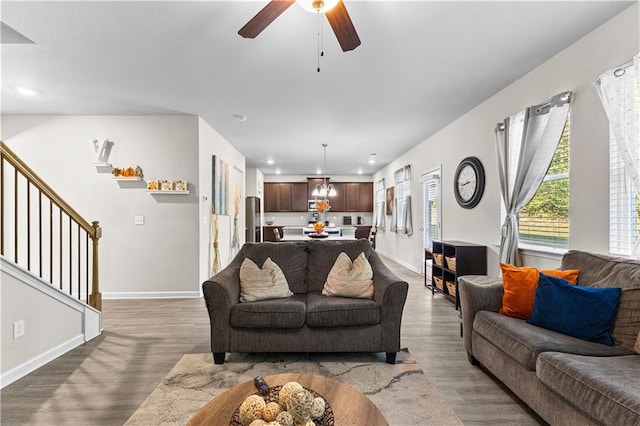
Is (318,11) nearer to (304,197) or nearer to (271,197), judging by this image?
(304,197)

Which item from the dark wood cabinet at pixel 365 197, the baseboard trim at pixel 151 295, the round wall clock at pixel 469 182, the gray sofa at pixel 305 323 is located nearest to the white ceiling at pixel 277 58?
the round wall clock at pixel 469 182

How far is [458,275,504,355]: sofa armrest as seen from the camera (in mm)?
2482

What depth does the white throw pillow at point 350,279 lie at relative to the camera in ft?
8.95

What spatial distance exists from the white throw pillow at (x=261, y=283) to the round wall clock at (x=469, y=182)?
2997 mm

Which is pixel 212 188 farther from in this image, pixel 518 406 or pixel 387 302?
pixel 518 406

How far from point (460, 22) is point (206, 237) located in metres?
4.45

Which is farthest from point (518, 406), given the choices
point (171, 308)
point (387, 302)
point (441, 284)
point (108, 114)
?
point (108, 114)

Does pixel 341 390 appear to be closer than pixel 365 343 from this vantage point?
Yes

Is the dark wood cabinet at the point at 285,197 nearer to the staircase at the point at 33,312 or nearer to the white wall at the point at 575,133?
the white wall at the point at 575,133

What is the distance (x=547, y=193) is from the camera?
10.5ft

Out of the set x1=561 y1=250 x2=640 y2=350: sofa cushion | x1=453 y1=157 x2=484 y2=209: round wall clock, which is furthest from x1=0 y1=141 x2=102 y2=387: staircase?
x1=453 y1=157 x2=484 y2=209: round wall clock

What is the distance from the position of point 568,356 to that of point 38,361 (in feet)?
12.4

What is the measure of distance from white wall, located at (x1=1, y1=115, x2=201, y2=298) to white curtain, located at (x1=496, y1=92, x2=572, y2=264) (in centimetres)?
419

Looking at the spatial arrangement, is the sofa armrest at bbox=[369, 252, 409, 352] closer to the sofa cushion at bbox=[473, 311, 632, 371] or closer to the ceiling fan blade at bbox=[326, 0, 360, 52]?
the sofa cushion at bbox=[473, 311, 632, 371]
